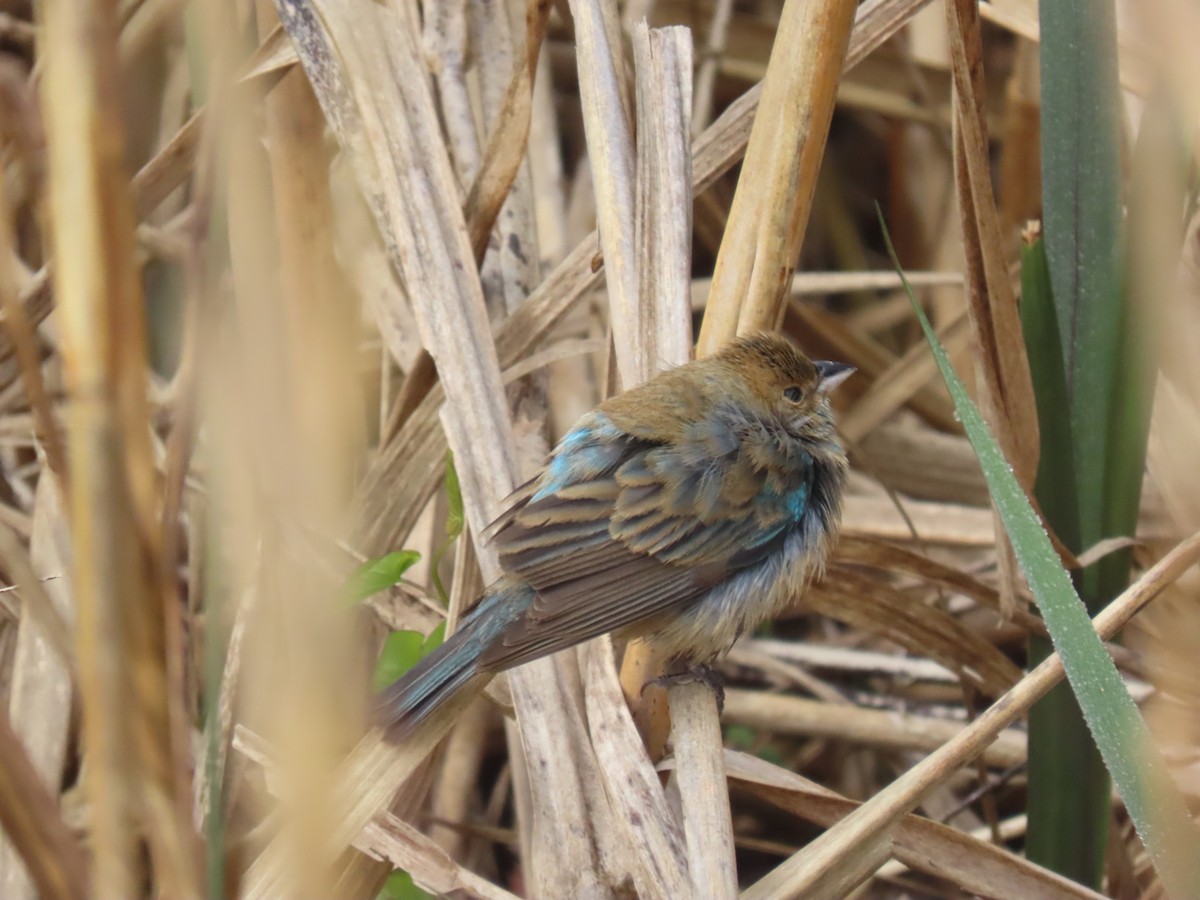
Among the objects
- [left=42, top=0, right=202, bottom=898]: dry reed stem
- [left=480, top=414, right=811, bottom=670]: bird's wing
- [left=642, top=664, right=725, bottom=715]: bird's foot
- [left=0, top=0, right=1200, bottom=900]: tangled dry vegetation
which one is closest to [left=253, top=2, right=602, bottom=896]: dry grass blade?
[left=0, top=0, right=1200, bottom=900]: tangled dry vegetation

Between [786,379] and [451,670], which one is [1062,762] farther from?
[451,670]

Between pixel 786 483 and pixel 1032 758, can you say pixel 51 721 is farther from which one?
pixel 1032 758

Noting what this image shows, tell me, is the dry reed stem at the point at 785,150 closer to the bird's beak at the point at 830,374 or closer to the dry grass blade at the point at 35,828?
the bird's beak at the point at 830,374

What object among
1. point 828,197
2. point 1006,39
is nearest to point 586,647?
point 828,197

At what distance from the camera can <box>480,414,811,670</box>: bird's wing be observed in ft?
8.37

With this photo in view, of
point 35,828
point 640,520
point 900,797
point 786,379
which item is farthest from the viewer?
point 786,379

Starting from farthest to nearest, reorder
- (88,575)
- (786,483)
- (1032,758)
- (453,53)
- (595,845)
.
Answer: (453,53) < (786,483) < (1032,758) < (595,845) < (88,575)

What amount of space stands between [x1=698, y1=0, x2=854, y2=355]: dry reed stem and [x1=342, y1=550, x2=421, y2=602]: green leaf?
90 centimetres

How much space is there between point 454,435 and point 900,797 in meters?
1.18

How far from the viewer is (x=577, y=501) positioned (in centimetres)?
270

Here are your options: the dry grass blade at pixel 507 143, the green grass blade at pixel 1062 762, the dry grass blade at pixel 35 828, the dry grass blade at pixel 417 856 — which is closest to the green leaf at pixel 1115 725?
the green grass blade at pixel 1062 762

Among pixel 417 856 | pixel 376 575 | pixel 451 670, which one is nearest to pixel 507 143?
pixel 376 575

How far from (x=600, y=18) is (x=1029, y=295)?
115cm

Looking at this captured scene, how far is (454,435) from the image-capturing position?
2639 millimetres
